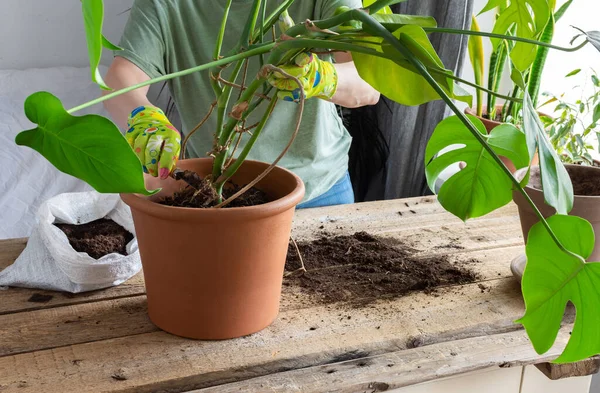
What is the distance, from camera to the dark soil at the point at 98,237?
0.96 meters

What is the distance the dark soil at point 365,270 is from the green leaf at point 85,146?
19.9 inches

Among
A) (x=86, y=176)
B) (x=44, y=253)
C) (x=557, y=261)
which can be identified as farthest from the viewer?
(x=44, y=253)

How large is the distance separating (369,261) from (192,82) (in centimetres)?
73

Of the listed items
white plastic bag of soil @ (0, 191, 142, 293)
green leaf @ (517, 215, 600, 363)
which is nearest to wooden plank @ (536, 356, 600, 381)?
green leaf @ (517, 215, 600, 363)

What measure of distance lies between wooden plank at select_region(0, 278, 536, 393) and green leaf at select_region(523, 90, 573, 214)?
303mm

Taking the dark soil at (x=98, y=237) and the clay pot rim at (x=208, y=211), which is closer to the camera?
the clay pot rim at (x=208, y=211)

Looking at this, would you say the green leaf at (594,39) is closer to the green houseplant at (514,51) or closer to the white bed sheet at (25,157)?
the green houseplant at (514,51)

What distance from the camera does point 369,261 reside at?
1080 millimetres

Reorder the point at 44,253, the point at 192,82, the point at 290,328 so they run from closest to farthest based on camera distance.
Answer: the point at 290,328 → the point at 44,253 → the point at 192,82

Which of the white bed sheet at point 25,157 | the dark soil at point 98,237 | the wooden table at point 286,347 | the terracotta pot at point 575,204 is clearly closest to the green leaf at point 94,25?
the wooden table at point 286,347

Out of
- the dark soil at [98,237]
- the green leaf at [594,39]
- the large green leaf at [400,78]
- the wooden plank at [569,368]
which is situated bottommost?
the wooden plank at [569,368]

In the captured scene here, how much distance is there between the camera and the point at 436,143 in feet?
3.02

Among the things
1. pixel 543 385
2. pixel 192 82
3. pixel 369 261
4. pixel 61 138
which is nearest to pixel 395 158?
pixel 192 82

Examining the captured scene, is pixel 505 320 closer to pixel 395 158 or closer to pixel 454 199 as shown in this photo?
pixel 454 199
